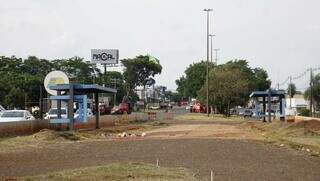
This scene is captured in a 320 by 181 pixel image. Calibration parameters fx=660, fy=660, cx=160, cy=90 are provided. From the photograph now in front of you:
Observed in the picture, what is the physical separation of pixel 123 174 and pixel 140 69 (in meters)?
126

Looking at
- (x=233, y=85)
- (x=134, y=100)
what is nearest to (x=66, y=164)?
(x=233, y=85)

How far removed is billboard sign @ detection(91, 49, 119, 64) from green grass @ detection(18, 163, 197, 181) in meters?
96.5

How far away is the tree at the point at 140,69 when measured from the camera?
140 m

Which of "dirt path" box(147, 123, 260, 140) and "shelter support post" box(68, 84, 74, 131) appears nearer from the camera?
"dirt path" box(147, 123, 260, 140)

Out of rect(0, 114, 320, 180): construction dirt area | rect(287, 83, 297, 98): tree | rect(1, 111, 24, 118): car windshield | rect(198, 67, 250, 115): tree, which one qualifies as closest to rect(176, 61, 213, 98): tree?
rect(287, 83, 297, 98): tree

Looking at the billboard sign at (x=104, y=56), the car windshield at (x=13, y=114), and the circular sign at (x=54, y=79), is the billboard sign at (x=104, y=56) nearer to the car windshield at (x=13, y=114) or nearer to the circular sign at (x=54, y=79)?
the circular sign at (x=54, y=79)

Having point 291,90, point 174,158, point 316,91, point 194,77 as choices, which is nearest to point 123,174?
point 174,158

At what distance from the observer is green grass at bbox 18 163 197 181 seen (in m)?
15.1

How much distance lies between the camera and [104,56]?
11425 centimetres

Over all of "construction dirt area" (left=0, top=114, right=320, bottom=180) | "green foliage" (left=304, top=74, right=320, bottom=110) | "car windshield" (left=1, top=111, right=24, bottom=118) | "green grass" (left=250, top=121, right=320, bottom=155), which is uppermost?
"green foliage" (left=304, top=74, right=320, bottom=110)

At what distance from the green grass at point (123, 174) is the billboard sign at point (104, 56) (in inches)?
3799

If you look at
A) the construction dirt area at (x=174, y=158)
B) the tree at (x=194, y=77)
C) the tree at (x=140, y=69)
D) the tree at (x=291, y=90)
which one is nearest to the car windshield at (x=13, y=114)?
the construction dirt area at (x=174, y=158)

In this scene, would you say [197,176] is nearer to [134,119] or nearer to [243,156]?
[243,156]

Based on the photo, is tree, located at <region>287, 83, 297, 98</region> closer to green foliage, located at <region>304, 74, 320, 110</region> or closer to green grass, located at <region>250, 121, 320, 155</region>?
green foliage, located at <region>304, 74, 320, 110</region>
